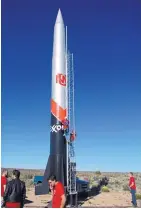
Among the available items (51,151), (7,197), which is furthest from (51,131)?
(7,197)

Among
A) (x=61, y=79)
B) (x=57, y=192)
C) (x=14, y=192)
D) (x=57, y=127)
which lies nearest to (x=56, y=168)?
(x=57, y=127)

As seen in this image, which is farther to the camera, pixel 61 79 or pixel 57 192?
pixel 61 79

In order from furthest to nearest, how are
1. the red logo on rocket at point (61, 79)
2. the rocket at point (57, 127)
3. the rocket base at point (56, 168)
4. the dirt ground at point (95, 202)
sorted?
the red logo on rocket at point (61, 79) < the rocket at point (57, 127) < the rocket base at point (56, 168) < the dirt ground at point (95, 202)

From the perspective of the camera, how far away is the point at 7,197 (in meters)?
8.26

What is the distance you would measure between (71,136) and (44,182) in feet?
10.8

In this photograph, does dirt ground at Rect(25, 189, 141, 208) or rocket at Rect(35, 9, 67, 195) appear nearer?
dirt ground at Rect(25, 189, 141, 208)

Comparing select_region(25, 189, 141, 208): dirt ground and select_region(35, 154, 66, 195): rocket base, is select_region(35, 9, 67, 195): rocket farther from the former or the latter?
select_region(25, 189, 141, 208): dirt ground

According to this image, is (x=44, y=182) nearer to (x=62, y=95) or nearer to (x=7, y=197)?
(x=62, y=95)

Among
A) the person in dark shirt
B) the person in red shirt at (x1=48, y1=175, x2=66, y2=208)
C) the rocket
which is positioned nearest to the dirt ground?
the rocket

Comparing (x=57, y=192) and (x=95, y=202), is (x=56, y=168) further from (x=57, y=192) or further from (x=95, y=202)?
(x=57, y=192)

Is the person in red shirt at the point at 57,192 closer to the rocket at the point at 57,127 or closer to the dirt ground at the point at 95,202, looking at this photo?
the dirt ground at the point at 95,202

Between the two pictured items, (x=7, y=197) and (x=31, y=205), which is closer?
(x=7, y=197)

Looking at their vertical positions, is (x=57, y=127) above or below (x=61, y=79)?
below

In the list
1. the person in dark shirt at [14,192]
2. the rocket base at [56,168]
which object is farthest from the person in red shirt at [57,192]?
the rocket base at [56,168]
